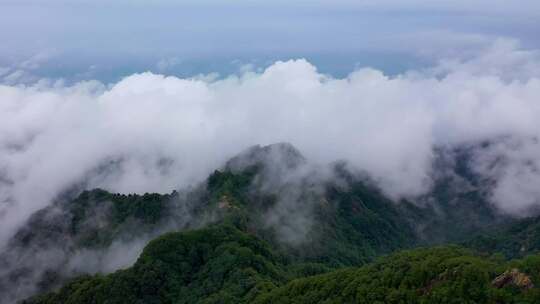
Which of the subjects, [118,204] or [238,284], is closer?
[238,284]

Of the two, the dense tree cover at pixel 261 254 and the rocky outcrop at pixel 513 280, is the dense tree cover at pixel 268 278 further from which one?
the rocky outcrop at pixel 513 280

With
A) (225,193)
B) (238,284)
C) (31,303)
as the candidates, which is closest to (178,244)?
(238,284)

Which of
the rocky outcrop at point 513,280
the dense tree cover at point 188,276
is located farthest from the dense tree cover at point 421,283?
the dense tree cover at point 188,276

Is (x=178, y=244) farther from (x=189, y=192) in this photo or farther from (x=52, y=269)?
(x=189, y=192)

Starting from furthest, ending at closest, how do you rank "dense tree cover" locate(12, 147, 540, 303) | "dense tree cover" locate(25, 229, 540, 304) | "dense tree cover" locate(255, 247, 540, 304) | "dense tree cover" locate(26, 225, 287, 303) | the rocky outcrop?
"dense tree cover" locate(26, 225, 287, 303) → "dense tree cover" locate(12, 147, 540, 303) → "dense tree cover" locate(25, 229, 540, 304) → "dense tree cover" locate(255, 247, 540, 304) → the rocky outcrop

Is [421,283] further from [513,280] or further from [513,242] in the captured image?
[513,242]

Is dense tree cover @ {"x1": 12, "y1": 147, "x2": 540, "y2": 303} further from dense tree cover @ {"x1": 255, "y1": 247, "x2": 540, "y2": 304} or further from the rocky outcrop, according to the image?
the rocky outcrop

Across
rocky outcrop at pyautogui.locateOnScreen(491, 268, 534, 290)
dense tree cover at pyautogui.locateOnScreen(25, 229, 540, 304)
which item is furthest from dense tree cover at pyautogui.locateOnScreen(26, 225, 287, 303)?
rocky outcrop at pyautogui.locateOnScreen(491, 268, 534, 290)

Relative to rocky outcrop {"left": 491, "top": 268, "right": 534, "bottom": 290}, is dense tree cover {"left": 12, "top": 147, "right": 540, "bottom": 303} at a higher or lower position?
lower
